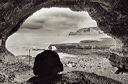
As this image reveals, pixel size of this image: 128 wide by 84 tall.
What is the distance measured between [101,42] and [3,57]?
3.03m

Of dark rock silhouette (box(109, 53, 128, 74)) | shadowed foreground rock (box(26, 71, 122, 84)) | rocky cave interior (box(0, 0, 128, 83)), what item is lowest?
shadowed foreground rock (box(26, 71, 122, 84))


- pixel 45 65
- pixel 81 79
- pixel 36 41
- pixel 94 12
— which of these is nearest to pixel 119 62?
pixel 81 79

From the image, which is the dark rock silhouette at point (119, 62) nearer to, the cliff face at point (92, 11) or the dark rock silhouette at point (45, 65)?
the cliff face at point (92, 11)

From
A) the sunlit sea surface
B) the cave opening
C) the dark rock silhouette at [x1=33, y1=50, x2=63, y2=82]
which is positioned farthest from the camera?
the sunlit sea surface

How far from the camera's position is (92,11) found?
19.3 feet

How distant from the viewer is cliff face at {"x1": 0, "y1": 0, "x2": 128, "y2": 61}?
4.95 meters

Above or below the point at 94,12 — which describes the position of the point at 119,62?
below

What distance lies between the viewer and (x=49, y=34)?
25.6 feet

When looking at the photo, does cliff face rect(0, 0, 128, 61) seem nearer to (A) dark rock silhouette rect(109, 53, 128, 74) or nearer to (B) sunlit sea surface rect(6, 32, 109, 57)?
(A) dark rock silhouette rect(109, 53, 128, 74)

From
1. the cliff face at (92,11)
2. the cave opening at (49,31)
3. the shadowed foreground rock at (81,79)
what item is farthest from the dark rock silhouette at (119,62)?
the cave opening at (49,31)

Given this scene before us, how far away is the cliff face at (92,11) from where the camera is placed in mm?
4953

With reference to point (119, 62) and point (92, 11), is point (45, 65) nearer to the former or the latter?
point (92, 11)

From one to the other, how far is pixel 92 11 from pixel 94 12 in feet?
0.16

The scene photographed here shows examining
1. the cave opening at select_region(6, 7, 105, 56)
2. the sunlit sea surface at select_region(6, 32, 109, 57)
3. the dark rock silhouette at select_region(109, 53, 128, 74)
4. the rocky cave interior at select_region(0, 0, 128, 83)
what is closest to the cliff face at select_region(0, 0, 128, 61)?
the rocky cave interior at select_region(0, 0, 128, 83)
